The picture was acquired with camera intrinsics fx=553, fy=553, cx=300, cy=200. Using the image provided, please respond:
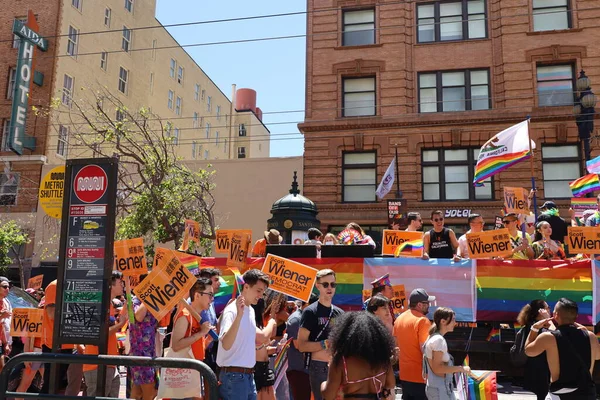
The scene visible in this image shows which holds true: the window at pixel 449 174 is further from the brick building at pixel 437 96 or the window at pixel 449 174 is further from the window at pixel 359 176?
the window at pixel 359 176

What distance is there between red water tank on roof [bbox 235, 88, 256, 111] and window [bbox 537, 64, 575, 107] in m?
37.5

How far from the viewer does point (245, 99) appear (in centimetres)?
5772

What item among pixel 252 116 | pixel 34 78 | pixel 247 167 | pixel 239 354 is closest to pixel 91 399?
pixel 239 354

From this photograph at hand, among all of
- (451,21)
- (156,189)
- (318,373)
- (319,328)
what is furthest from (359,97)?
(318,373)

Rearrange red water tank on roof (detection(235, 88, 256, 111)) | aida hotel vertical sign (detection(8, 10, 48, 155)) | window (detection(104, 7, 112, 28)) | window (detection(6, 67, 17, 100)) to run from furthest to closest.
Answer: red water tank on roof (detection(235, 88, 256, 111)), window (detection(104, 7, 112, 28)), window (detection(6, 67, 17, 100)), aida hotel vertical sign (detection(8, 10, 48, 155))

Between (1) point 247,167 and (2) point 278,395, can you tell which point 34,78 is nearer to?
(1) point 247,167

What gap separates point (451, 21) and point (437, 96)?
3.58 metres

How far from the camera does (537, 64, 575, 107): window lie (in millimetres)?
23303

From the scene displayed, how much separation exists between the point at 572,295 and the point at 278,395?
18.4ft

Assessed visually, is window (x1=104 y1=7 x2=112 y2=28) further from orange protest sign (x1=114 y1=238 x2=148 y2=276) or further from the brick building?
orange protest sign (x1=114 y1=238 x2=148 y2=276)

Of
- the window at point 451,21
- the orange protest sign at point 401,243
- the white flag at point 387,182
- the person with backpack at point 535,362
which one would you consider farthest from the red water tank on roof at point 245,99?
the person with backpack at point 535,362

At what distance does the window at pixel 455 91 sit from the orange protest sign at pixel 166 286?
20.3 m

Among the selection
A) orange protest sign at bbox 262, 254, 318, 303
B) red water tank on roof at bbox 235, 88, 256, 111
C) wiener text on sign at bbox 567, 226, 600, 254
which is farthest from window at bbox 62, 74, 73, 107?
wiener text on sign at bbox 567, 226, 600, 254

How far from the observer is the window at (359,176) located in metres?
24.5
